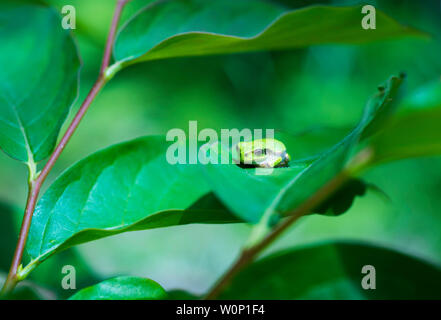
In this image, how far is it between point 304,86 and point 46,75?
2979mm

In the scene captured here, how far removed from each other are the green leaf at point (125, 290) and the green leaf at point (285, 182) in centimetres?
26

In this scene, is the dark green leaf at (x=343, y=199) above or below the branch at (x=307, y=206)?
above

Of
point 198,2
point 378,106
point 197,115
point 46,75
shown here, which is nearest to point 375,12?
point 378,106

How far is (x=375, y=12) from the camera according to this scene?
3.59ft

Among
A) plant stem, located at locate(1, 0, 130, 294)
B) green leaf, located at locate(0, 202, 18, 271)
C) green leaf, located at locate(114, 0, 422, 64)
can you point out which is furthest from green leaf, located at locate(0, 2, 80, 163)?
green leaf, located at locate(0, 202, 18, 271)

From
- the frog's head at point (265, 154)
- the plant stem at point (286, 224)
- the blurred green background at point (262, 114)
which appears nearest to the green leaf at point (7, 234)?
the frog's head at point (265, 154)

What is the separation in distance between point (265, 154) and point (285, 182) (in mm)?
298

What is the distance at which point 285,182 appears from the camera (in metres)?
0.82

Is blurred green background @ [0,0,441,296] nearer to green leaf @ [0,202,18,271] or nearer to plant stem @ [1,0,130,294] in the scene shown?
green leaf @ [0,202,18,271]

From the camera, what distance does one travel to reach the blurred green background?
143 inches

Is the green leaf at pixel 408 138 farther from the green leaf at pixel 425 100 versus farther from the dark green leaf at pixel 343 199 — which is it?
the dark green leaf at pixel 343 199

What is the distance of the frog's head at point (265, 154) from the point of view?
1.10 metres
